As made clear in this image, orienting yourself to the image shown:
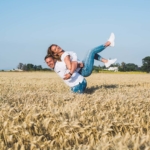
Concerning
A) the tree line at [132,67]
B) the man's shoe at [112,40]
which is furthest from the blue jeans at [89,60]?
the tree line at [132,67]

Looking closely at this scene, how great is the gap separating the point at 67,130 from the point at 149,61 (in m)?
58.0

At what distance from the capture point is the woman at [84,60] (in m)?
8.02

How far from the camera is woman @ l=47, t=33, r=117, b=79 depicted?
802 cm

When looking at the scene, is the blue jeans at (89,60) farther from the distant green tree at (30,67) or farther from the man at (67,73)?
the distant green tree at (30,67)

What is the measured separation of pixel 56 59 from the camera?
26.9ft

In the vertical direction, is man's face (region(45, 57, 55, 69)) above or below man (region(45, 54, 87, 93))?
above

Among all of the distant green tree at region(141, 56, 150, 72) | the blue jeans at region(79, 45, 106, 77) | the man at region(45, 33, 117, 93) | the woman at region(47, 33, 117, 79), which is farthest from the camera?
the distant green tree at region(141, 56, 150, 72)

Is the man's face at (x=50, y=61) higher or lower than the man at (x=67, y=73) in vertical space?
higher

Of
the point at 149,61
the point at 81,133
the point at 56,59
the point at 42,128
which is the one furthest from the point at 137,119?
the point at 149,61

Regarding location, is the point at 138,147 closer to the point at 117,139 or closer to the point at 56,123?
the point at 117,139

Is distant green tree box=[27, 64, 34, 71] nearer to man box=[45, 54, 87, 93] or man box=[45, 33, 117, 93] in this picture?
man box=[45, 33, 117, 93]

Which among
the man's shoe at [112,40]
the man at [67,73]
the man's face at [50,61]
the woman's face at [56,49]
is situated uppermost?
the man's shoe at [112,40]

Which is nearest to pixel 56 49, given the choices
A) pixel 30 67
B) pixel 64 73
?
pixel 64 73

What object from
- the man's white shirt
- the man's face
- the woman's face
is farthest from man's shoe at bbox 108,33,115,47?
the man's face
